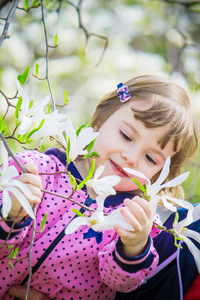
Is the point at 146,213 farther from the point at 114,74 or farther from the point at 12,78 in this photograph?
the point at 114,74

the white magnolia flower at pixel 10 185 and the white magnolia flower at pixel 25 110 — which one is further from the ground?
the white magnolia flower at pixel 25 110

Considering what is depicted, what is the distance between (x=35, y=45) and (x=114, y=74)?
0.66m

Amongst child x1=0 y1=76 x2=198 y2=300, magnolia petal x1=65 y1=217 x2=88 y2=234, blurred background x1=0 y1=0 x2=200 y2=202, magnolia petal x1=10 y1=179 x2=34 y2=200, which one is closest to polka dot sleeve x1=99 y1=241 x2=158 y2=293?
child x1=0 y1=76 x2=198 y2=300

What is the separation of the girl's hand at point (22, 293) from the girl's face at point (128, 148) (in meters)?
0.37

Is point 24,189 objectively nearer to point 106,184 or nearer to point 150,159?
point 106,184

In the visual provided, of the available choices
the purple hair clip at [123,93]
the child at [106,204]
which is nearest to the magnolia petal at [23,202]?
the child at [106,204]

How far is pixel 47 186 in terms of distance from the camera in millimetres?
1241

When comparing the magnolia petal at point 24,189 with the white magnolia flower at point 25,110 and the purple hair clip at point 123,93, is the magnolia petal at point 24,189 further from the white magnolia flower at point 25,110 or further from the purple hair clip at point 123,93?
the purple hair clip at point 123,93

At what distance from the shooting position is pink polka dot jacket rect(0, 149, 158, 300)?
116cm

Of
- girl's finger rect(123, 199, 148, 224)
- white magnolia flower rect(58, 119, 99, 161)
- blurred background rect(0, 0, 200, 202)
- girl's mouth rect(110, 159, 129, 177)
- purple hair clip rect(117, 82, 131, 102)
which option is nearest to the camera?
white magnolia flower rect(58, 119, 99, 161)

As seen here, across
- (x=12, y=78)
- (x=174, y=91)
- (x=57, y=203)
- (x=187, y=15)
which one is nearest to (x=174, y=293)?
(x=57, y=203)

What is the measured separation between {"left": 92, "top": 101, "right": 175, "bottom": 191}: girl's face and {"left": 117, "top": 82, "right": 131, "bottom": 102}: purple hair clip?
0.29ft

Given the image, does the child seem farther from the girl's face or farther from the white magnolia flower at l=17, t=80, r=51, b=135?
the white magnolia flower at l=17, t=80, r=51, b=135

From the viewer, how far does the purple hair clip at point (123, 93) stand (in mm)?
1353
